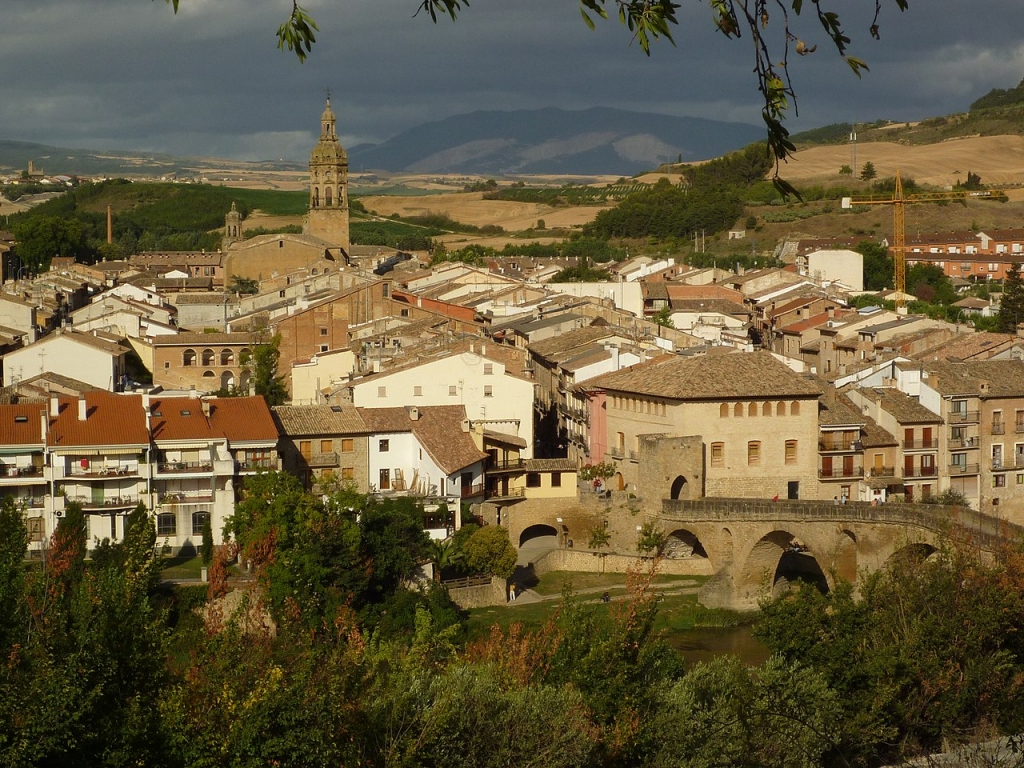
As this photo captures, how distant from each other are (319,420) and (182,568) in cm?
635

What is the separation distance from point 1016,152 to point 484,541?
113 meters

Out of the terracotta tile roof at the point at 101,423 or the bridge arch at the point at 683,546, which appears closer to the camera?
the terracotta tile roof at the point at 101,423

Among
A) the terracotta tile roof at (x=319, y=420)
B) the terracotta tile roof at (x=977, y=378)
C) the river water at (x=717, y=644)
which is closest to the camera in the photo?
the river water at (x=717, y=644)

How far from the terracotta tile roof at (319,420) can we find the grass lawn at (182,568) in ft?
15.0

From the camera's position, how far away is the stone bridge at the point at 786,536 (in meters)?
35.9

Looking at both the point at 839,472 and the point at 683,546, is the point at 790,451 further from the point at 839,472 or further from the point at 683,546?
the point at 683,546

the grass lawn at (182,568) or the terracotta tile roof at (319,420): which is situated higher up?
the terracotta tile roof at (319,420)

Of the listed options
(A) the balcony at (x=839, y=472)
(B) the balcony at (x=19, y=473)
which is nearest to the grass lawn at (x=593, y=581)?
(A) the balcony at (x=839, y=472)

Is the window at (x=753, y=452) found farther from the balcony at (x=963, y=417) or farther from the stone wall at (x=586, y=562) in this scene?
the balcony at (x=963, y=417)

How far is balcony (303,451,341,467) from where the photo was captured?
3909 centimetres

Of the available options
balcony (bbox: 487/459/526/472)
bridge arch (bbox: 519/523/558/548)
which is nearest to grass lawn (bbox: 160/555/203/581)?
balcony (bbox: 487/459/526/472)

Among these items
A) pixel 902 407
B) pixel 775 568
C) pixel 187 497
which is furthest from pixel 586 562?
pixel 902 407

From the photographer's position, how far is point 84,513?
117 feet

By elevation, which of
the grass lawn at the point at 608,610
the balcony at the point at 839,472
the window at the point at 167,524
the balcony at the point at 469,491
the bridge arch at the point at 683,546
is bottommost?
the grass lawn at the point at 608,610
